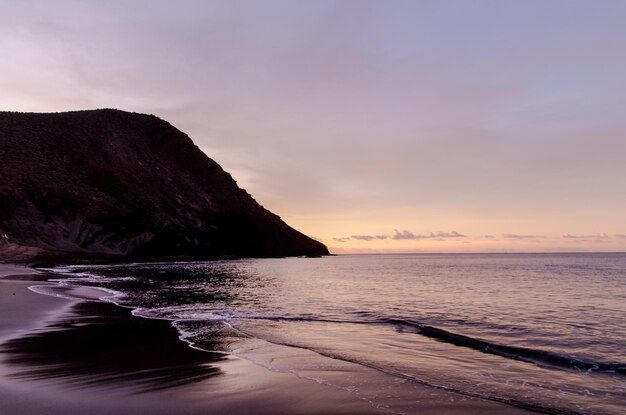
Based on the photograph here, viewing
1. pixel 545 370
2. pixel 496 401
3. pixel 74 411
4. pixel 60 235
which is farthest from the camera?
pixel 60 235

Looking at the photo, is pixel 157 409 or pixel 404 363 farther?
pixel 404 363

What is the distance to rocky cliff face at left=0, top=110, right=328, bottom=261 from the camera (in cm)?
8669

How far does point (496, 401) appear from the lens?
8164mm

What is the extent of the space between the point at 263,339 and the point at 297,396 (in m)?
6.30

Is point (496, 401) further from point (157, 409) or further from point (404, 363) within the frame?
point (157, 409)

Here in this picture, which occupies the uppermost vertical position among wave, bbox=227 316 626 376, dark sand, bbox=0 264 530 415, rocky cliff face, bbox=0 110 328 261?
rocky cliff face, bbox=0 110 328 261

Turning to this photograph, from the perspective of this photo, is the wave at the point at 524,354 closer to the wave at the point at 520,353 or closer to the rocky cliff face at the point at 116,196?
the wave at the point at 520,353

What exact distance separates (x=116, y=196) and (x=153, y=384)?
331 ft

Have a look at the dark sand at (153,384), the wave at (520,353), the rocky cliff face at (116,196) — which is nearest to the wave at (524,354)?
the wave at (520,353)

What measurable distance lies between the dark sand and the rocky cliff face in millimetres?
69591

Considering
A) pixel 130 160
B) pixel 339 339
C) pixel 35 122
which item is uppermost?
pixel 35 122

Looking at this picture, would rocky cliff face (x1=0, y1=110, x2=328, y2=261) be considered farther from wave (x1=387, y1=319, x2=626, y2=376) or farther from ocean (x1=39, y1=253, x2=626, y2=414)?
wave (x1=387, y1=319, x2=626, y2=376)

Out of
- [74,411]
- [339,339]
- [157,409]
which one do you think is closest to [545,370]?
[339,339]

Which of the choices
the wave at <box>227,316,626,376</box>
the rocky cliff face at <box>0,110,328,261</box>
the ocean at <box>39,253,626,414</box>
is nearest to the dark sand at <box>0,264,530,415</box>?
the ocean at <box>39,253,626,414</box>
